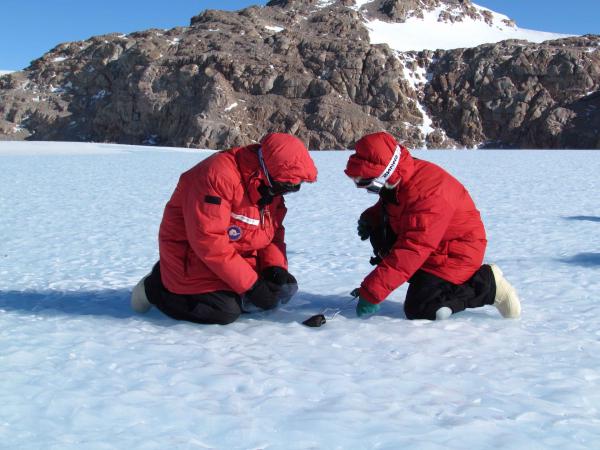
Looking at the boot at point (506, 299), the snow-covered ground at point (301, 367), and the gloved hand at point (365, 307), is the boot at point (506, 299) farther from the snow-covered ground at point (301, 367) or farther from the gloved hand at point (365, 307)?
the gloved hand at point (365, 307)

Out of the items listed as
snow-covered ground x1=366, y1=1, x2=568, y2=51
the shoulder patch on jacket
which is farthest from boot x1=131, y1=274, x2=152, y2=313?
snow-covered ground x1=366, y1=1, x2=568, y2=51

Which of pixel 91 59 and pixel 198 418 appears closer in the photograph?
pixel 198 418

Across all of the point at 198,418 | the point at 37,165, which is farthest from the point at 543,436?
the point at 37,165

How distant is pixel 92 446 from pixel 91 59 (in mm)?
88763

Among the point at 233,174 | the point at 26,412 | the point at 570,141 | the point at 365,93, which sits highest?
the point at 365,93

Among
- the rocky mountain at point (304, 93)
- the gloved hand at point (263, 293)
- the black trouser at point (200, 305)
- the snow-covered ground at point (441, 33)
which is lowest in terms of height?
the black trouser at point (200, 305)

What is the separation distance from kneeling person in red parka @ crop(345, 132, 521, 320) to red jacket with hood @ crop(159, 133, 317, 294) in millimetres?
355

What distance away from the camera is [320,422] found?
6.75ft

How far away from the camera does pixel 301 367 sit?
8.50ft

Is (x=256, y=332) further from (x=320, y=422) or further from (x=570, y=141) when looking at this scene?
(x=570, y=141)

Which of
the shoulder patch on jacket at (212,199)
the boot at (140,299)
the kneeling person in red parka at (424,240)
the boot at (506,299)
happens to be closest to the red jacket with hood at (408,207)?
the kneeling person in red parka at (424,240)

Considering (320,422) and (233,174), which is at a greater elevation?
(233,174)

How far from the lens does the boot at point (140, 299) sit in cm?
340

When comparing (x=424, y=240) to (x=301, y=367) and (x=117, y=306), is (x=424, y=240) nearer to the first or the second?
(x=301, y=367)
